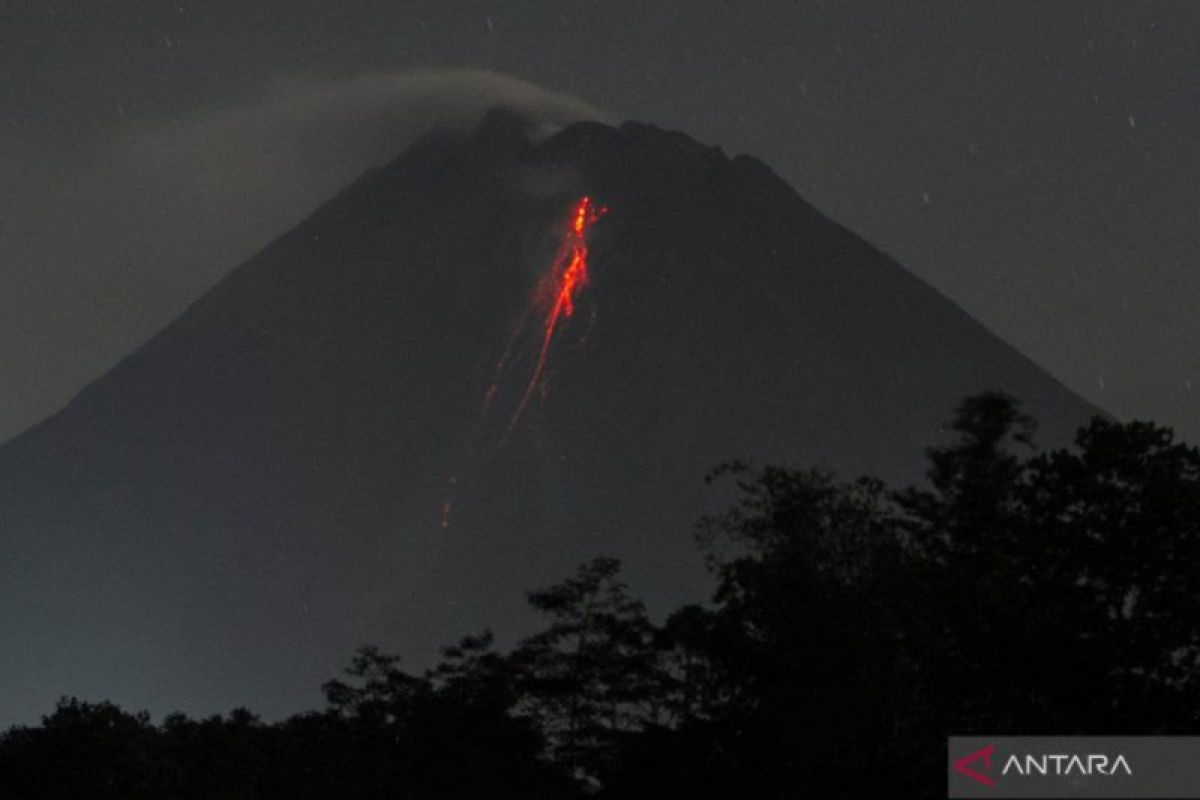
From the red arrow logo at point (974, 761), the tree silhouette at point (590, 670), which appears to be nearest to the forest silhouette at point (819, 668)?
the tree silhouette at point (590, 670)

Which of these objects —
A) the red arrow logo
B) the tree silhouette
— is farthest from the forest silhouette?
the red arrow logo

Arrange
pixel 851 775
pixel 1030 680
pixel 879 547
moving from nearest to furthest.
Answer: pixel 1030 680 → pixel 851 775 → pixel 879 547

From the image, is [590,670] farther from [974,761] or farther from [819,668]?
[974,761]

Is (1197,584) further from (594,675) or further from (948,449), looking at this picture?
(594,675)

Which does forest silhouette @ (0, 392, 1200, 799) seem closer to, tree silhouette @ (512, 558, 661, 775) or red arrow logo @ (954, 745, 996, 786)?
tree silhouette @ (512, 558, 661, 775)

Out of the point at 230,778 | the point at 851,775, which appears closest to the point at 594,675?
the point at 230,778

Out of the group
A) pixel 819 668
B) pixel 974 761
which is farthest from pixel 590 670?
pixel 974 761
